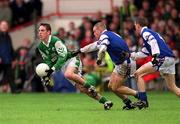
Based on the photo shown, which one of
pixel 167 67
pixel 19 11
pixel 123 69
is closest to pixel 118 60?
pixel 123 69

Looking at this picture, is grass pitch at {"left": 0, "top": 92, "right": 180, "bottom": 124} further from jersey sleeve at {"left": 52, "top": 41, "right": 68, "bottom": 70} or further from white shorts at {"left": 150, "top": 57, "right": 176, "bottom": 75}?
jersey sleeve at {"left": 52, "top": 41, "right": 68, "bottom": 70}

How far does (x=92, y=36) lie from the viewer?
27.2 metres

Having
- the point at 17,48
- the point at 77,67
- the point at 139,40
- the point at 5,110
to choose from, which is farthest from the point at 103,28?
the point at 17,48

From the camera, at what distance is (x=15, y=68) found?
2722cm

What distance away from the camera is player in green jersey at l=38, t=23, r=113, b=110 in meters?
16.6

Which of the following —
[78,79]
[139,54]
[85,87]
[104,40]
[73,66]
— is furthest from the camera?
[139,54]

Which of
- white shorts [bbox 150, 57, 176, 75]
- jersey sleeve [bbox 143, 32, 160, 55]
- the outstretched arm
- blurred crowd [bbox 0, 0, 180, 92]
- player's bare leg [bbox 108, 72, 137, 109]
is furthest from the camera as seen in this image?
blurred crowd [bbox 0, 0, 180, 92]

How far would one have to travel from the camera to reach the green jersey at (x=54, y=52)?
54.8 ft

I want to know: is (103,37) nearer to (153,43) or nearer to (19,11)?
(153,43)

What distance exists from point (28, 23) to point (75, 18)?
1939 millimetres

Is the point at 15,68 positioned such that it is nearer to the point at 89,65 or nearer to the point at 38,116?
the point at 89,65

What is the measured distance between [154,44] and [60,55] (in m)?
2.03

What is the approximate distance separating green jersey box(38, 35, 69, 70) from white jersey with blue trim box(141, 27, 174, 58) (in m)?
1.73

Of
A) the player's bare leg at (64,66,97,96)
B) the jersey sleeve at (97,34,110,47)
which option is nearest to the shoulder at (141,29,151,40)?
the jersey sleeve at (97,34,110,47)
